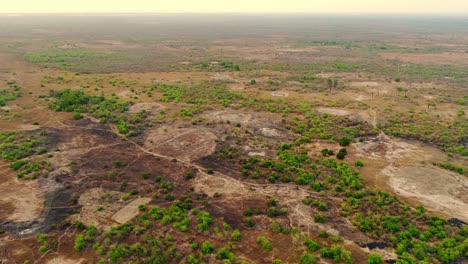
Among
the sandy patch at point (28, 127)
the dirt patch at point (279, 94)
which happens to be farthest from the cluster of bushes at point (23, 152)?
the dirt patch at point (279, 94)

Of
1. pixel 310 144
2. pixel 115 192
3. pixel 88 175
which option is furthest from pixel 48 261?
pixel 310 144

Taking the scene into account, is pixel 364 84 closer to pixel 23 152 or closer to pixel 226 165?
pixel 226 165

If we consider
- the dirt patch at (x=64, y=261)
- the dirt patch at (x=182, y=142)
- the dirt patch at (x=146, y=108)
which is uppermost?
the dirt patch at (x=146, y=108)

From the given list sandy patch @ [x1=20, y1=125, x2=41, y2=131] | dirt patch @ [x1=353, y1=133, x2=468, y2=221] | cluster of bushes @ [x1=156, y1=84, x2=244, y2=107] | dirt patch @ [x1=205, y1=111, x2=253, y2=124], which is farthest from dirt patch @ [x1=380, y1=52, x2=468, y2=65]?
sandy patch @ [x1=20, y1=125, x2=41, y2=131]

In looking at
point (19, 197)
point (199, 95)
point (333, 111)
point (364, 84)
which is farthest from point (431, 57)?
point (19, 197)

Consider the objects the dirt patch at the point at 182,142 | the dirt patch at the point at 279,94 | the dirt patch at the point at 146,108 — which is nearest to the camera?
the dirt patch at the point at 182,142

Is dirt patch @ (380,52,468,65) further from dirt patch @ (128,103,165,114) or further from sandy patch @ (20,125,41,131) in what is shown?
sandy patch @ (20,125,41,131)

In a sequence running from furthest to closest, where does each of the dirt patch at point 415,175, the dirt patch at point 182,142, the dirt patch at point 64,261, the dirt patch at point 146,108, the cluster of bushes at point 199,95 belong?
the cluster of bushes at point 199,95 < the dirt patch at point 146,108 < the dirt patch at point 182,142 < the dirt patch at point 415,175 < the dirt patch at point 64,261

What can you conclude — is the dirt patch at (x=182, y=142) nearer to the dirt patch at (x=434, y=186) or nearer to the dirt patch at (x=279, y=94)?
the dirt patch at (x=434, y=186)

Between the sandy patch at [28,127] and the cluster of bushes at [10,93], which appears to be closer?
the sandy patch at [28,127]

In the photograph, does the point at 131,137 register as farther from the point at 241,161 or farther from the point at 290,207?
the point at 290,207

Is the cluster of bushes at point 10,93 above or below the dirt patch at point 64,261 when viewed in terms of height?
above
